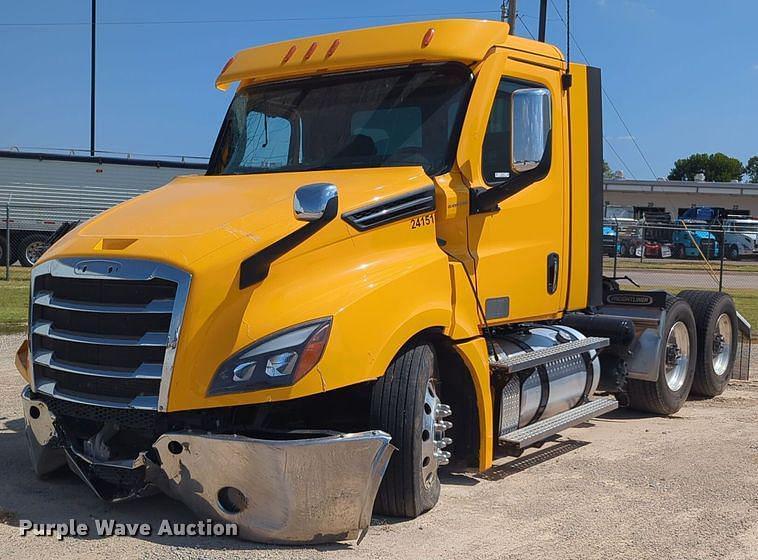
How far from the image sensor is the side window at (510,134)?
5754 millimetres

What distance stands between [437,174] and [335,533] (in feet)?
7.61

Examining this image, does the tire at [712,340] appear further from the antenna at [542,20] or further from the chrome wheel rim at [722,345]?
the antenna at [542,20]

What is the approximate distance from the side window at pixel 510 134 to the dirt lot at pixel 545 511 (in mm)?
2157

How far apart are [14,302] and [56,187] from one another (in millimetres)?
12045

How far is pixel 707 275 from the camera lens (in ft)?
97.9

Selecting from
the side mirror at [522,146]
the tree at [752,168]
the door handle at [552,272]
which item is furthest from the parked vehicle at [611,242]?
the tree at [752,168]

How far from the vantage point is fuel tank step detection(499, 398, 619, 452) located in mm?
5660

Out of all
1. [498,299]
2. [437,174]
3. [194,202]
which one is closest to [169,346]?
[194,202]

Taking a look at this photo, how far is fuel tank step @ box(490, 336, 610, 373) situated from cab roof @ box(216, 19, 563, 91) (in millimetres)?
2031

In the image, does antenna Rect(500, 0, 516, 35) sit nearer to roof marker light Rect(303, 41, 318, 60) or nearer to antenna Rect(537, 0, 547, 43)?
antenna Rect(537, 0, 547, 43)

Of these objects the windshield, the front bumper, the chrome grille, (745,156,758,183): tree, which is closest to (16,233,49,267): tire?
the windshield

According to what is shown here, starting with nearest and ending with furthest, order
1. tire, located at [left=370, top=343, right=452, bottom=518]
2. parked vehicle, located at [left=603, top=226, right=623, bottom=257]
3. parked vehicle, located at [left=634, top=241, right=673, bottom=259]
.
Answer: tire, located at [left=370, top=343, right=452, bottom=518] → parked vehicle, located at [left=603, top=226, right=623, bottom=257] → parked vehicle, located at [left=634, top=241, right=673, bottom=259]

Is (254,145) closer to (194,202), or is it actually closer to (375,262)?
(194,202)

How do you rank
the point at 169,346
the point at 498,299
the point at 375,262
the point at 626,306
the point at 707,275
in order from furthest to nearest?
the point at 707,275
the point at 626,306
the point at 498,299
the point at 375,262
the point at 169,346
